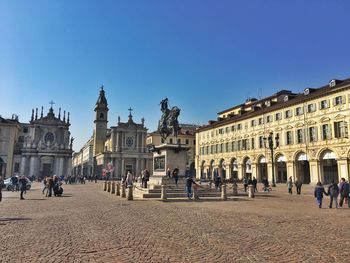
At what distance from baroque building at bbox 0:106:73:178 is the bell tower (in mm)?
15599

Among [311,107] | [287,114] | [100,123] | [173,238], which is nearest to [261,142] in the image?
[287,114]

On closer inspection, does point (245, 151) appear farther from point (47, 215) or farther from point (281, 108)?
point (47, 215)

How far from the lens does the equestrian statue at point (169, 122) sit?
27384mm

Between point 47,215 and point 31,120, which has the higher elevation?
point 31,120

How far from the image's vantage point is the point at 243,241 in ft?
27.8

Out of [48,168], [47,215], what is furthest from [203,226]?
[48,168]

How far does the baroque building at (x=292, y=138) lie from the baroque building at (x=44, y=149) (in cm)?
4219

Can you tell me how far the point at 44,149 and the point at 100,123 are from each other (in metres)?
25.1

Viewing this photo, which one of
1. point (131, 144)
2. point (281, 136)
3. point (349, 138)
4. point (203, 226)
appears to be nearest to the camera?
point (203, 226)

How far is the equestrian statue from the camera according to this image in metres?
27.4

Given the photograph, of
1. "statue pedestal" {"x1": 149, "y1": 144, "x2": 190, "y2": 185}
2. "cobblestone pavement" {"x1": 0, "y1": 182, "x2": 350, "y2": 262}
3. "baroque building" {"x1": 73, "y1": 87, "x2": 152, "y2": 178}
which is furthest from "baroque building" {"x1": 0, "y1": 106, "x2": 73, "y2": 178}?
"cobblestone pavement" {"x1": 0, "y1": 182, "x2": 350, "y2": 262}

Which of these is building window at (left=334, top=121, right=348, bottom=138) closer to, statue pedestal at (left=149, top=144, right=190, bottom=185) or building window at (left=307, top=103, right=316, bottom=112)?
building window at (left=307, top=103, right=316, bottom=112)

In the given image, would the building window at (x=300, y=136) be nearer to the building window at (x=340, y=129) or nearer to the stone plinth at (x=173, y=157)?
the building window at (x=340, y=129)

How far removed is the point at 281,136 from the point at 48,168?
62385 mm
